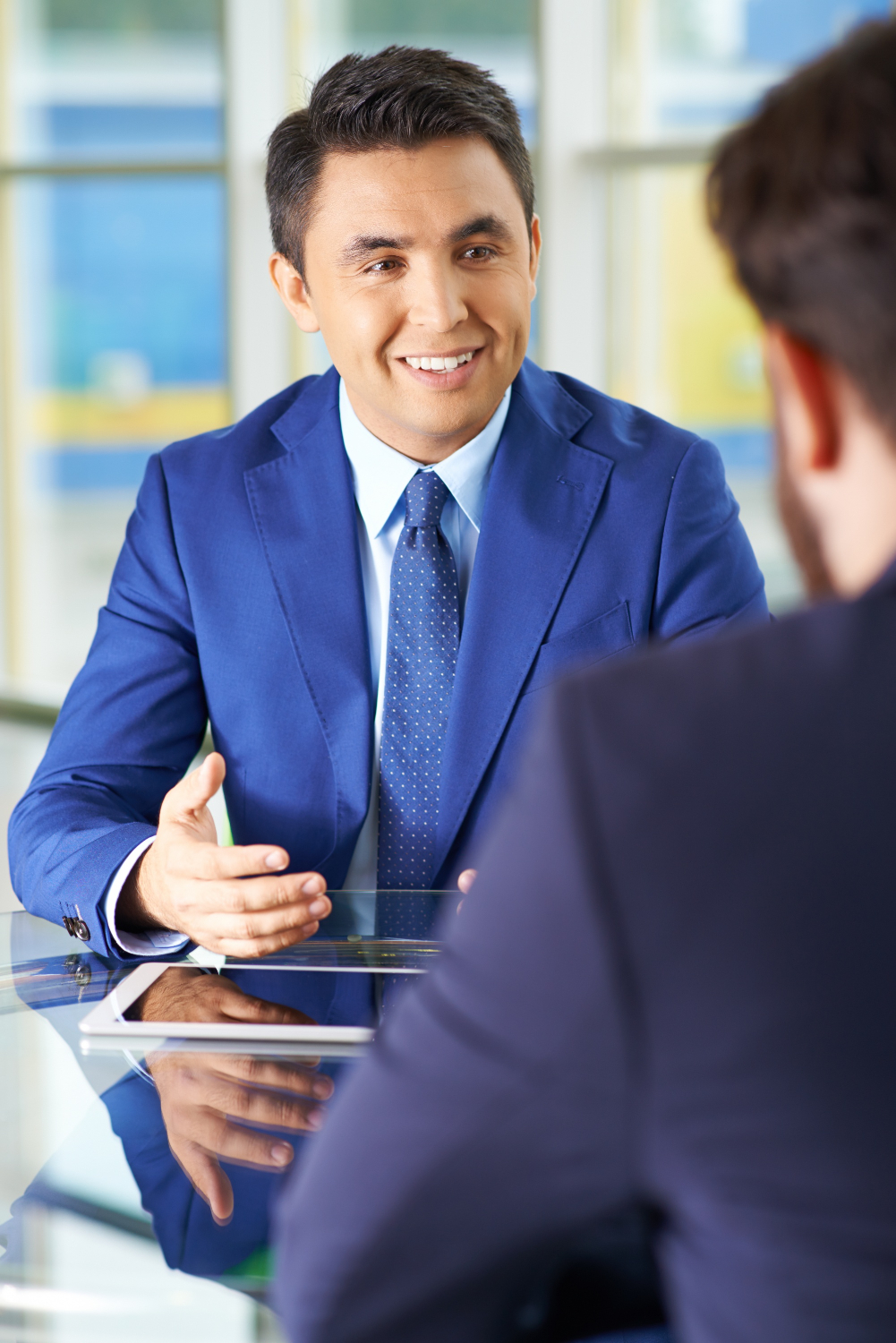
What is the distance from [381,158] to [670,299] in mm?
3264

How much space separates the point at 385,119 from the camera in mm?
1771

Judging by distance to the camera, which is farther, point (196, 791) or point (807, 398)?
point (196, 791)

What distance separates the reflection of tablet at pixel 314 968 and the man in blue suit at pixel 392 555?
170 millimetres

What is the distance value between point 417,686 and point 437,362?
45 cm

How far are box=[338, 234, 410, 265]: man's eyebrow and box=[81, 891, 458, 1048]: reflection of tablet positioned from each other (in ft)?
2.84

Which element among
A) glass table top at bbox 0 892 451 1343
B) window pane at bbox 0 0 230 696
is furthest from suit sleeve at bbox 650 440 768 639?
window pane at bbox 0 0 230 696

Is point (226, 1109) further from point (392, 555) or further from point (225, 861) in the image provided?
point (392, 555)

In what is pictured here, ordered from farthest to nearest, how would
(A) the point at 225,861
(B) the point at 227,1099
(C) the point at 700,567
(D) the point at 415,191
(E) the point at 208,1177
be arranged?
(C) the point at 700,567
(D) the point at 415,191
(A) the point at 225,861
(B) the point at 227,1099
(E) the point at 208,1177

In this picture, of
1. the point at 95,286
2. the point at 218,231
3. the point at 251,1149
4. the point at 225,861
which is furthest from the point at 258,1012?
the point at 95,286

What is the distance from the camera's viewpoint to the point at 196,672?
→ 191 centimetres

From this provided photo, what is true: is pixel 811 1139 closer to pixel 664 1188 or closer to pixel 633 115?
pixel 664 1188

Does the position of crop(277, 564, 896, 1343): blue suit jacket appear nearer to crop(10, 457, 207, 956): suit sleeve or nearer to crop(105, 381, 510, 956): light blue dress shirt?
crop(10, 457, 207, 956): suit sleeve

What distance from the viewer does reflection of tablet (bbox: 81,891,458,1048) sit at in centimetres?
122

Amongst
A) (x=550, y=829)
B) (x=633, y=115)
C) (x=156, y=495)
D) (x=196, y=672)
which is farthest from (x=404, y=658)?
(x=633, y=115)
